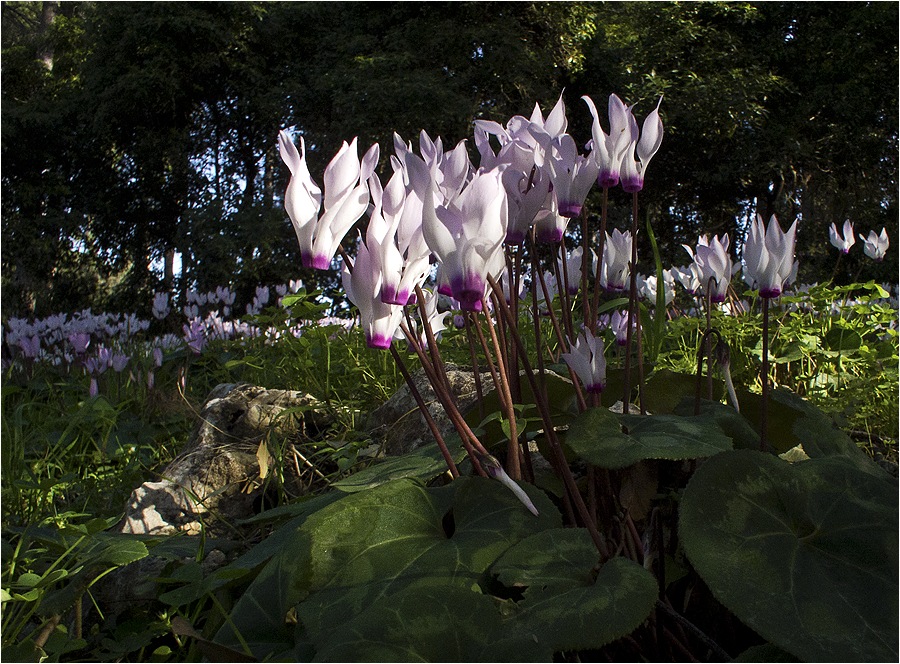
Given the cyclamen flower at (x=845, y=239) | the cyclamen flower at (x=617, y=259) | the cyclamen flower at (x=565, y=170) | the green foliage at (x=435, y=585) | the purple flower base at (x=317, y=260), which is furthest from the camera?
the cyclamen flower at (x=845, y=239)

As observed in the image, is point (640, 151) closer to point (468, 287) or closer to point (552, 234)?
point (552, 234)

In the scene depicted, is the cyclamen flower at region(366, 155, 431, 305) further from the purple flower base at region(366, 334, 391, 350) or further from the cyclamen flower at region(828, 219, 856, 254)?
the cyclamen flower at region(828, 219, 856, 254)

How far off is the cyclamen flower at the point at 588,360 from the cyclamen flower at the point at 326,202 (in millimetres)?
443

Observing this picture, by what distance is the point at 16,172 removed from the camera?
1537cm

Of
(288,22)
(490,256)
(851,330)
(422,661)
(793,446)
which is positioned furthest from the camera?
(288,22)

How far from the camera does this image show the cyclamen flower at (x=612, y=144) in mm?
1358

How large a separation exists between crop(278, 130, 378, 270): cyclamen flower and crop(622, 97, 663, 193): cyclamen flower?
0.53 m

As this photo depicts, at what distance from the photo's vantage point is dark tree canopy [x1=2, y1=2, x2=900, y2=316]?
12484mm

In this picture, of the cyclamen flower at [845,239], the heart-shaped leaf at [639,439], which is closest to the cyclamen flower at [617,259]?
the heart-shaped leaf at [639,439]

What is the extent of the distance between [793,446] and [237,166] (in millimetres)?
15610

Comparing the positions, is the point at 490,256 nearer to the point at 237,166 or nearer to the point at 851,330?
the point at 851,330

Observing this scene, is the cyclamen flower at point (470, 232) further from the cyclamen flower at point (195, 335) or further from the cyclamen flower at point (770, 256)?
the cyclamen flower at point (195, 335)

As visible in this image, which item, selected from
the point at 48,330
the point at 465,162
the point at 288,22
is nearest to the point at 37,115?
the point at 288,22

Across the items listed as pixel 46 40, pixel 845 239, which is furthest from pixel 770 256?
pixel 46 40
